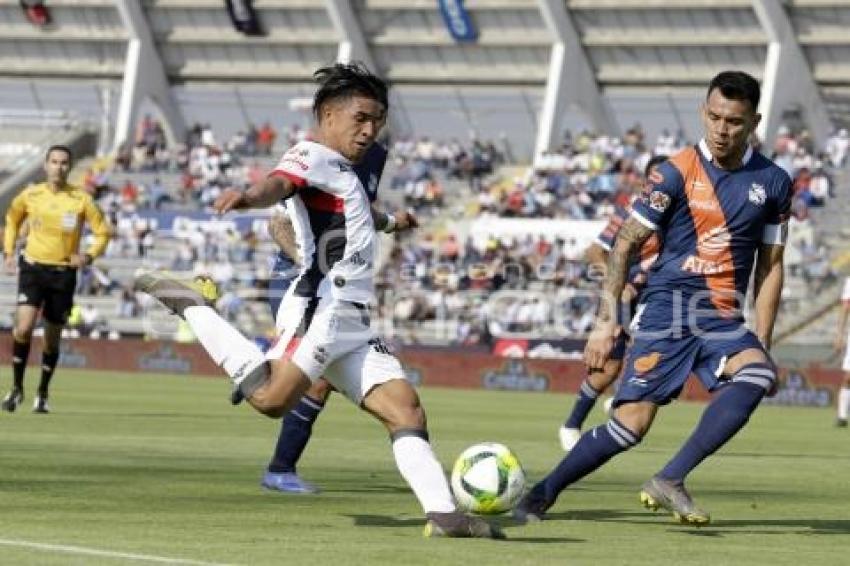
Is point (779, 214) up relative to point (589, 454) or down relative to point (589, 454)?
up

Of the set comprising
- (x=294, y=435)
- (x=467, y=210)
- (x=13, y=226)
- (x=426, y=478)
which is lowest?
(x=426, y=478)

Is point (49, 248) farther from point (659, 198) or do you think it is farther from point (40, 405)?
point (659, 198)

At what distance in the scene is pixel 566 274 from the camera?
47.4 meters

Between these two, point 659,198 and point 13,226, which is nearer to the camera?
point 659,198

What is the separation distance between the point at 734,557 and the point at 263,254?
4336cm

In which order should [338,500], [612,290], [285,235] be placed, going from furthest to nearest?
[338,500], [285,235], [612,290]

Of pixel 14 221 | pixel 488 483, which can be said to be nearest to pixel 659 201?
pixel 488 483

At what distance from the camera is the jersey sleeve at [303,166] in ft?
33.3

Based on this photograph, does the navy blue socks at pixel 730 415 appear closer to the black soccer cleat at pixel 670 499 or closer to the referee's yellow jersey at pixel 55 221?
the black soccer cleat at pixel 670 499

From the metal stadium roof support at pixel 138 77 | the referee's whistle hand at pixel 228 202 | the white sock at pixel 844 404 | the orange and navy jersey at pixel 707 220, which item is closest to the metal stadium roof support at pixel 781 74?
the metal stadium roof support at pixel 138 77

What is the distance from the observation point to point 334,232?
10477mm

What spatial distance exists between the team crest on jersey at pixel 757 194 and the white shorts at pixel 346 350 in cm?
211

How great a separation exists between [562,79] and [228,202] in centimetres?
5376

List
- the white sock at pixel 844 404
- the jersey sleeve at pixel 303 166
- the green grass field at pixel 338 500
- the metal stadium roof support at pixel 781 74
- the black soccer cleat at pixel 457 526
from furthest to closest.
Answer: the metal stadium roof support at pixel 781 74 → the white sock at pixel 844 404 → the jersey sleeve at pixel 303 166 → the black soccer cleat at pixel 457 526 → the green grass field at pixel 338 500
